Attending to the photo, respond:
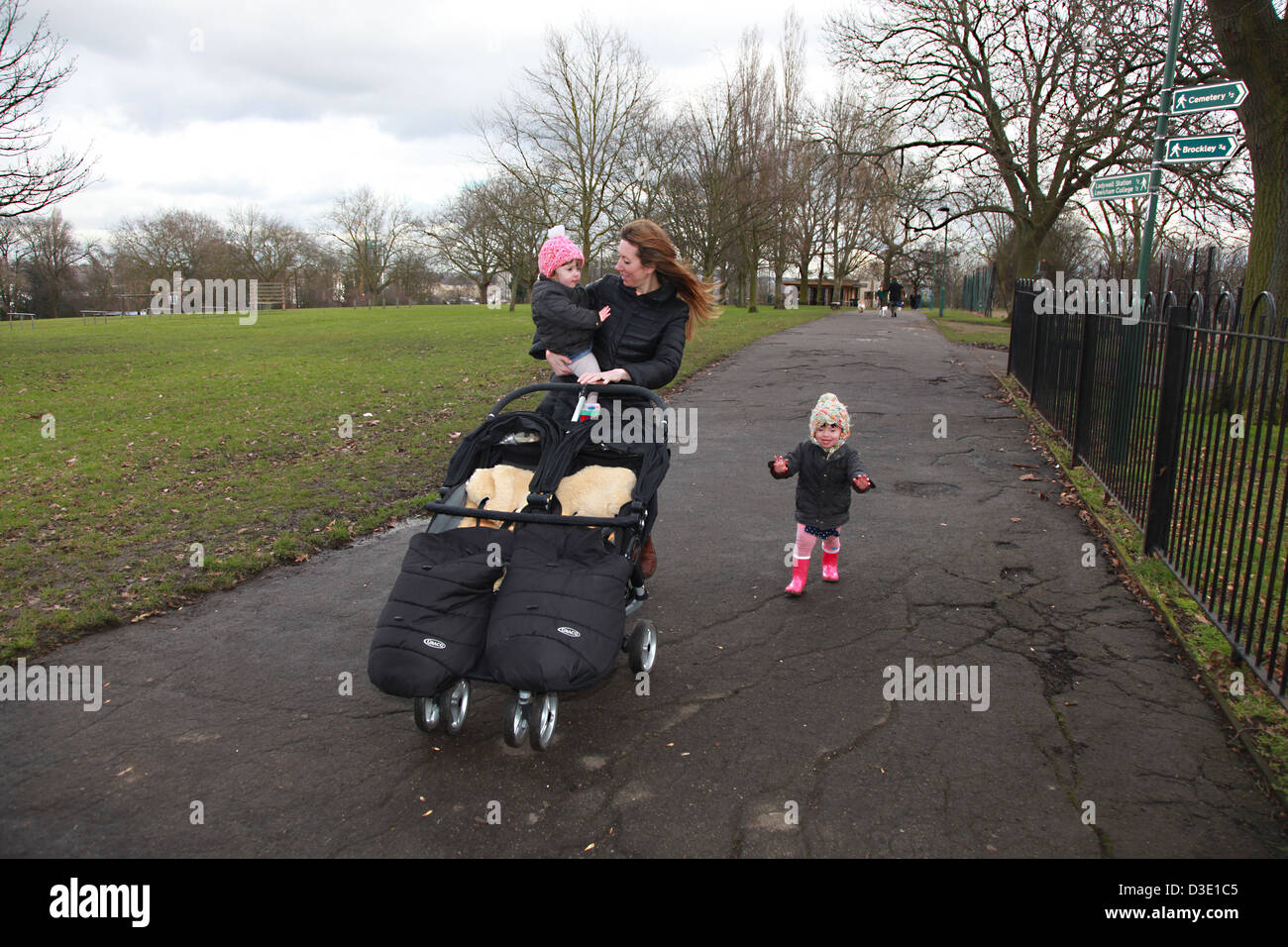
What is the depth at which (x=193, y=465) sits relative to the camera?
8219mm

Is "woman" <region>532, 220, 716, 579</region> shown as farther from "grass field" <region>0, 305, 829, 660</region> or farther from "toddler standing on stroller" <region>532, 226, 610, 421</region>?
"grass field" <region>0, 305, 829, 660</region>

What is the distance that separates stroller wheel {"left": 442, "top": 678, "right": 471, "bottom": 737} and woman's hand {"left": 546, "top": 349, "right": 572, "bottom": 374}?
1.73 m

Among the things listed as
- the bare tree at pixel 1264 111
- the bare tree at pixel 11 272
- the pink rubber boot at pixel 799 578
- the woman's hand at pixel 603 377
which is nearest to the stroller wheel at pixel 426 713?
the woman's hand at pixel 603 377

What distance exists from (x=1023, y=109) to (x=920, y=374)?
43.3 feet

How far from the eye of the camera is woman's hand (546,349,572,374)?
4.41 meters

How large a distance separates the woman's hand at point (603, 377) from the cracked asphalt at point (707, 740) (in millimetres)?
1416

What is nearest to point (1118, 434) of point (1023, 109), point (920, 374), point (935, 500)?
point (935, 500)

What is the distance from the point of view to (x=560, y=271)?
426cm

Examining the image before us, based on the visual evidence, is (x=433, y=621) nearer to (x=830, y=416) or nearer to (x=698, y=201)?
(x=830, y=416)

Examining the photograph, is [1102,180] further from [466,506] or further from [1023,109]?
[1023,109]

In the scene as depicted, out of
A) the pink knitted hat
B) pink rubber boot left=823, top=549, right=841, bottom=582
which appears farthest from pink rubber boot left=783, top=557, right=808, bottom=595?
the pink knitted hat

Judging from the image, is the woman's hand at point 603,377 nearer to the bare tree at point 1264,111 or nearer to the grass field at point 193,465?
the grass field at point 193,465

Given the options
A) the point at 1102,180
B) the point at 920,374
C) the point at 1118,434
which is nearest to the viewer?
the point at 1118,434

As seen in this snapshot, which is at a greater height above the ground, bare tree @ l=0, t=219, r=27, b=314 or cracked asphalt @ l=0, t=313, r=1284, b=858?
bare tree @ l=0, t=219, r=27, b=314
